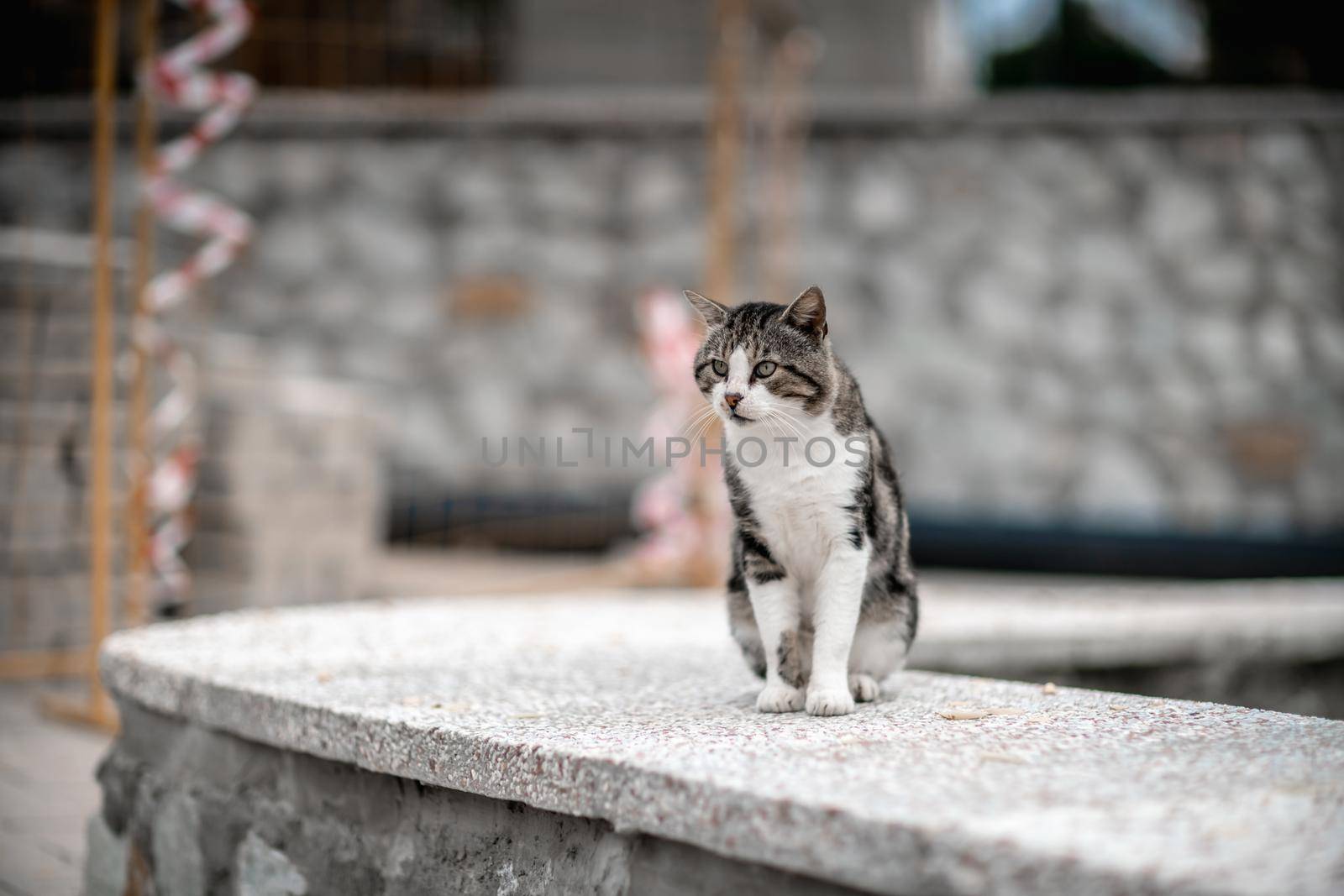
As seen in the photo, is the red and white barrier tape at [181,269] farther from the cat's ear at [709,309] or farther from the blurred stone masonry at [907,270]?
the blurred stone masonry at [907,270]

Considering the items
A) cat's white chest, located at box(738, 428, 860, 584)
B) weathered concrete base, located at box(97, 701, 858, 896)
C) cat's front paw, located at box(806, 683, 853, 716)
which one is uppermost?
cat's white chest, located at box(738, 428, 860, 584)

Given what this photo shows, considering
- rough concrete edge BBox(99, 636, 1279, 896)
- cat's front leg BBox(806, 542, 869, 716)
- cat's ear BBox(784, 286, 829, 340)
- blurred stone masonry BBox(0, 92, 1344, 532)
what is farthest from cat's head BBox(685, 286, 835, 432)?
blurred stone masonry BBox(0, 92, 1344, 532)

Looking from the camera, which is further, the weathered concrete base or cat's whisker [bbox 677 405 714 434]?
cat's whisker [bbox 677 405 714 434]

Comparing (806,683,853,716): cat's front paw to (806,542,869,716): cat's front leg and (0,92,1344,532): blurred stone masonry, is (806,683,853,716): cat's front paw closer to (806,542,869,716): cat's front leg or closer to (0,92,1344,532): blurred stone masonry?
(806,542,869,716): cat's front leg

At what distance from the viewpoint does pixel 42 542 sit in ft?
13.5

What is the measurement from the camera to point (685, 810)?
126 centimetres

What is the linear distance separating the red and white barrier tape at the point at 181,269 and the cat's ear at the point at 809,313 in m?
2.28

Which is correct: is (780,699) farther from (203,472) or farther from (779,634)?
(203,472)

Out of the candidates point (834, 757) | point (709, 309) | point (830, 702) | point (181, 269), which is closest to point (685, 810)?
point (834, 757)

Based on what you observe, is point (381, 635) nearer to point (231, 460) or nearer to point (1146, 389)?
point (231, 460)

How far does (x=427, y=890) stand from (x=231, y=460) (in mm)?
3233

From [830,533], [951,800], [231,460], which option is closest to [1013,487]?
[231,460]

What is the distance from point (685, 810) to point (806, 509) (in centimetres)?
57

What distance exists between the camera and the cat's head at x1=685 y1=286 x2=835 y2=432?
1.75 metres
